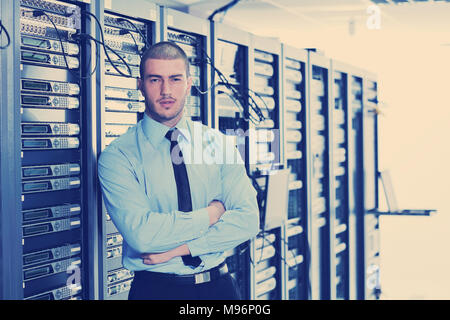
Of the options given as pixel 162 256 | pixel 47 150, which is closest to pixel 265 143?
pixel 162 256

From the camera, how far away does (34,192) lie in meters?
1.66

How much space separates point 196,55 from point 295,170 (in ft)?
3.79

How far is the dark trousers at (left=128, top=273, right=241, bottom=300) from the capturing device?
5.85 feet

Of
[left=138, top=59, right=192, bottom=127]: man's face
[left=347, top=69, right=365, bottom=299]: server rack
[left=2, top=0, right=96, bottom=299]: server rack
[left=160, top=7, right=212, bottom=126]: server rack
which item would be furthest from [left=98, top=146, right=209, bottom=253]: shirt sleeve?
[left=347, top=69, right=365, bottom=299]: server rack

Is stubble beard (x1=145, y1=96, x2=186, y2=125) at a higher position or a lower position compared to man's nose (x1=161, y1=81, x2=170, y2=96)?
lower

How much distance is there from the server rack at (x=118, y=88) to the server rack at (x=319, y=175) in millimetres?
1507

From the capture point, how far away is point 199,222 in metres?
1.79

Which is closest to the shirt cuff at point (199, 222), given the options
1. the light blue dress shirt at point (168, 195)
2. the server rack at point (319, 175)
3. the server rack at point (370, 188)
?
the light blue dress shirt at point (168, 195)

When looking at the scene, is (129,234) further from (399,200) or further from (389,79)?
(399,200)

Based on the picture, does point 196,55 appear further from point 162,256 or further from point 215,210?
point 162,256

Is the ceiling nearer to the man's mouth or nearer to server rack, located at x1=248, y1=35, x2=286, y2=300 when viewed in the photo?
server rack, located at x1=248, y1=35, x2=286, y2=300

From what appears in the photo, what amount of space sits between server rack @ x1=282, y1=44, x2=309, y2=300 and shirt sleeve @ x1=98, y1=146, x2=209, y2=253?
134 centimetres

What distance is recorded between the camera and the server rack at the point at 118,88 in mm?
1863
